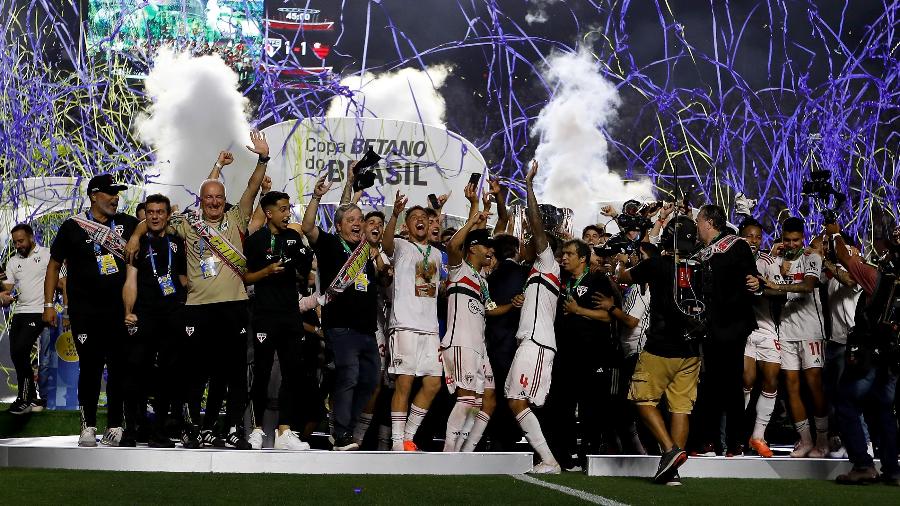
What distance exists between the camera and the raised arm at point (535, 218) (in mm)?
9008

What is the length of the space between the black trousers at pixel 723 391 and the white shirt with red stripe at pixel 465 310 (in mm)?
1691

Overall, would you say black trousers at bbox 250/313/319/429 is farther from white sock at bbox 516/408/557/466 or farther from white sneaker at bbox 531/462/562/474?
white sneaker at bbox 531/462/562/474

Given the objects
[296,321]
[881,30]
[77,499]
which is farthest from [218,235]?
[881,30]

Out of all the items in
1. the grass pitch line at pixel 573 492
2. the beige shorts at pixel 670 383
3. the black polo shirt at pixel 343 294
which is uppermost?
the black polo shirt at pixel 343 294

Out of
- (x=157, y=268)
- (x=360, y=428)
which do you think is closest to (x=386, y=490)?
(x=360, y=428)

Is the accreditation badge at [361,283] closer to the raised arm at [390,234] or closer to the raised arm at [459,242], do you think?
the raised arm at [390,234]

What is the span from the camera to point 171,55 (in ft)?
71.8

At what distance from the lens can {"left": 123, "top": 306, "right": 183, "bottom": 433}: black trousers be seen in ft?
30.2

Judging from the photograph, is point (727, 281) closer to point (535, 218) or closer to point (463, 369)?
point (535, 218)


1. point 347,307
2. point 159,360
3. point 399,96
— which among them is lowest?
point 159,360

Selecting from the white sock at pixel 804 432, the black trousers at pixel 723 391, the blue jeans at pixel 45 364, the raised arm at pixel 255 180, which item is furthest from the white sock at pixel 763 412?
the blue jeans at pixel 45 364

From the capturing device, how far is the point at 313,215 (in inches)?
370

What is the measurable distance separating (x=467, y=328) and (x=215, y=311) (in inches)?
73.4

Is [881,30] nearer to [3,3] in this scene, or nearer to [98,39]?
[98,39]
